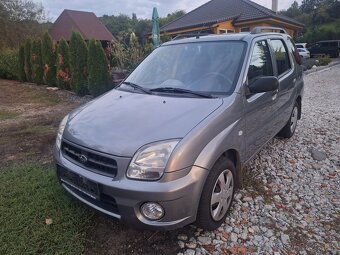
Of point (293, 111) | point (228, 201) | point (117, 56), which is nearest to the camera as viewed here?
point (228, 201)

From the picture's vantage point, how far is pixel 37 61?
13.1 m

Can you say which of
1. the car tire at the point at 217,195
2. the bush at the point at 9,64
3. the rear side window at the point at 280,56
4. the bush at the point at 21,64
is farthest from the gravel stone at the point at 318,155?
the bush at the point at 9,64

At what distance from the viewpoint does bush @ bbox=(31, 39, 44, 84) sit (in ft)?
42.6

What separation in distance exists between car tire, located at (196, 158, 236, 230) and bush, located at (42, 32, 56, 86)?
11.2m

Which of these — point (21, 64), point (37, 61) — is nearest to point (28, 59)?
point (21, 64)

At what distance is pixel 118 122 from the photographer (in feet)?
8.09

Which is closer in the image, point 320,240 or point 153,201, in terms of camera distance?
point 153,201

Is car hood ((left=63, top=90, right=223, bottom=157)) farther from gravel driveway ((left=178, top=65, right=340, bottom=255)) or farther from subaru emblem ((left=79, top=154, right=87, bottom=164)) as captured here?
gravel driveway ((left=178, top=65, right=340, bottom=255))

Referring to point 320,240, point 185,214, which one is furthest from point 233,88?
point 320,240

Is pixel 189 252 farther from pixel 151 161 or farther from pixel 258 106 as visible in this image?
pixel 258 106

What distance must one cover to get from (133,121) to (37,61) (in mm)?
12480

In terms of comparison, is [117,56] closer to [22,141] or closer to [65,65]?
[65,65]

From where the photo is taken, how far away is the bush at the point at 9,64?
16.0 metres

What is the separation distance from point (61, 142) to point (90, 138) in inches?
20.0
